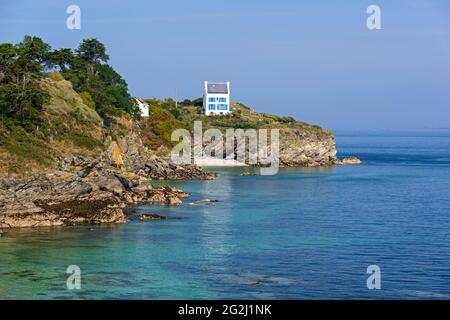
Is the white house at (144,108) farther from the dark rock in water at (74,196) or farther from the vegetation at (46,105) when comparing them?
the dark rock in water at (74,196)

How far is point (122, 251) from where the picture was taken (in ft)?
129

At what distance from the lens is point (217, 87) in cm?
13425

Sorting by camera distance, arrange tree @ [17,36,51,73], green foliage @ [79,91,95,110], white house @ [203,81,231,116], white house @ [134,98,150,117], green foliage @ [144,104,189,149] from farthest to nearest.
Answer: white house @ [203,81,231,116]
white house @ [134,98,150,117]
green foliage @ [144,104,189,149]
green foliage @ [79,91,95,110]
tree @ [17,36,51,73]

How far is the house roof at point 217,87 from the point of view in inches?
5246

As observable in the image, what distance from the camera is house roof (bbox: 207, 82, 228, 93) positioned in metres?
133

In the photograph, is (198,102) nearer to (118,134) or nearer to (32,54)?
(118,134)

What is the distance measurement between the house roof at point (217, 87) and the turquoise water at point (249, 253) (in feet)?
228

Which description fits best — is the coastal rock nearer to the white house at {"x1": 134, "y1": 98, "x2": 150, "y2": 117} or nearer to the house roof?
the white house at {"x1": 134, "y1": 98, "x2": 150, "y2": 117}

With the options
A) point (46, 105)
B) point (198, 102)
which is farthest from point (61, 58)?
point (198, 102)

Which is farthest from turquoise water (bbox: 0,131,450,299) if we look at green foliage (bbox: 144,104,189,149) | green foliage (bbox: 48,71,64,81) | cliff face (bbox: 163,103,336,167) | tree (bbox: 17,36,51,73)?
cliff face (bbox: 163,103,336,167)

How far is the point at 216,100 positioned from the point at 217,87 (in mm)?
3001

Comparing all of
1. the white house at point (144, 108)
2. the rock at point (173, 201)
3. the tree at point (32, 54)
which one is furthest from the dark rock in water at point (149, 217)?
the white house at point (144, 108)
